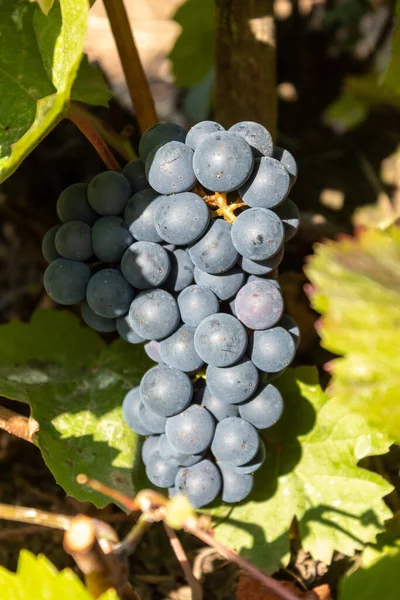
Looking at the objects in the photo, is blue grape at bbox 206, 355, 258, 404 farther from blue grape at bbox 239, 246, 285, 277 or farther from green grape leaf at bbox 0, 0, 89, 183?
green grape leaf at bbox 0, 0, 89, 183

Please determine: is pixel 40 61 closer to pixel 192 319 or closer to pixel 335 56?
pixel 192 319

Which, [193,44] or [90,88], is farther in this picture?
[193,44]

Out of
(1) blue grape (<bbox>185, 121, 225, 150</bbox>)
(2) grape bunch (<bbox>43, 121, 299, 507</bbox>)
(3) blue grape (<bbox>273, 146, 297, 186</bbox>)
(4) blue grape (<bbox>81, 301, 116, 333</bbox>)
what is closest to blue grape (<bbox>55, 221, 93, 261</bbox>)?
(2) grape bunch (<bbox>43, 121, 299, 507</bbox>)

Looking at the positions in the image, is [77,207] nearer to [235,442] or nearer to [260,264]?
[260,264]

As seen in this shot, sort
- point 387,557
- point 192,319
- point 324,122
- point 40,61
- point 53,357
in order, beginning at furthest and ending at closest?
point 324,122, point 53,357, point 40,61, point 192,319, point 387,557

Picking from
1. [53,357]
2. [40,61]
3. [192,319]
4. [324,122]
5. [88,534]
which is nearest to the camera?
[88,534]

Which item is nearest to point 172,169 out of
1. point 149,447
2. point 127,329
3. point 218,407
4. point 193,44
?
point 127,329

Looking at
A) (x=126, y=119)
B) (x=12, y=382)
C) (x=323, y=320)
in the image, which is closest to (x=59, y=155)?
(x=126, y=119)
